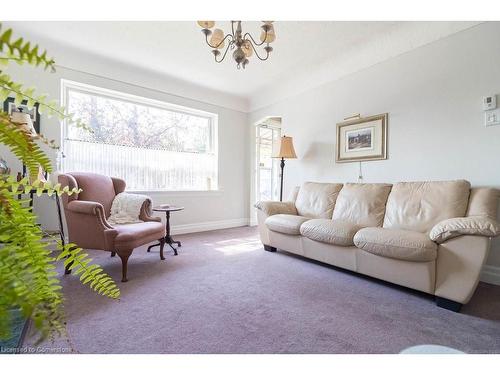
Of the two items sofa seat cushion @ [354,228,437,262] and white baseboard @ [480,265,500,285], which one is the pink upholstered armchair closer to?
sofa seat cushion @ [354,228,437,262]

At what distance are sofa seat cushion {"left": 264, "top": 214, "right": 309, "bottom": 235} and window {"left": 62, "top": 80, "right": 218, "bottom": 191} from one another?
1973mm

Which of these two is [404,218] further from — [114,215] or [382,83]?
[114,215]

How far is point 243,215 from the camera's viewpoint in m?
5.11

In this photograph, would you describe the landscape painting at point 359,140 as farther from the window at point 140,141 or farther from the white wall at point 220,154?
the window at point 140,141

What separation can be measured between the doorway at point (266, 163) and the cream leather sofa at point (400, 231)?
1.84m

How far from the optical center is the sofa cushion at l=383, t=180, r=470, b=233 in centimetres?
215

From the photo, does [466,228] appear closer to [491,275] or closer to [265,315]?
[491,275]

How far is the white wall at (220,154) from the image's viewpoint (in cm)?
301

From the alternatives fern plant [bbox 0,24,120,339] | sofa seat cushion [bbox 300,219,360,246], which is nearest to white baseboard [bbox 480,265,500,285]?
sofa seat cushion [bbox 300,219,360,246]

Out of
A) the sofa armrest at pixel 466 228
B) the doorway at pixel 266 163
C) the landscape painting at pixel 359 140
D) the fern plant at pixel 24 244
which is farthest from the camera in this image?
the doorway at pixel 266 163

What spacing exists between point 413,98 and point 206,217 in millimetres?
3559

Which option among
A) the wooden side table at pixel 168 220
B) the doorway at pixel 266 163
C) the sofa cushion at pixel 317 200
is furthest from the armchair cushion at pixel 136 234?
the doorway at pixel 266 163

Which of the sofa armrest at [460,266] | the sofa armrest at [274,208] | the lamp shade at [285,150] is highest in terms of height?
the lamp shade at [285,150]
